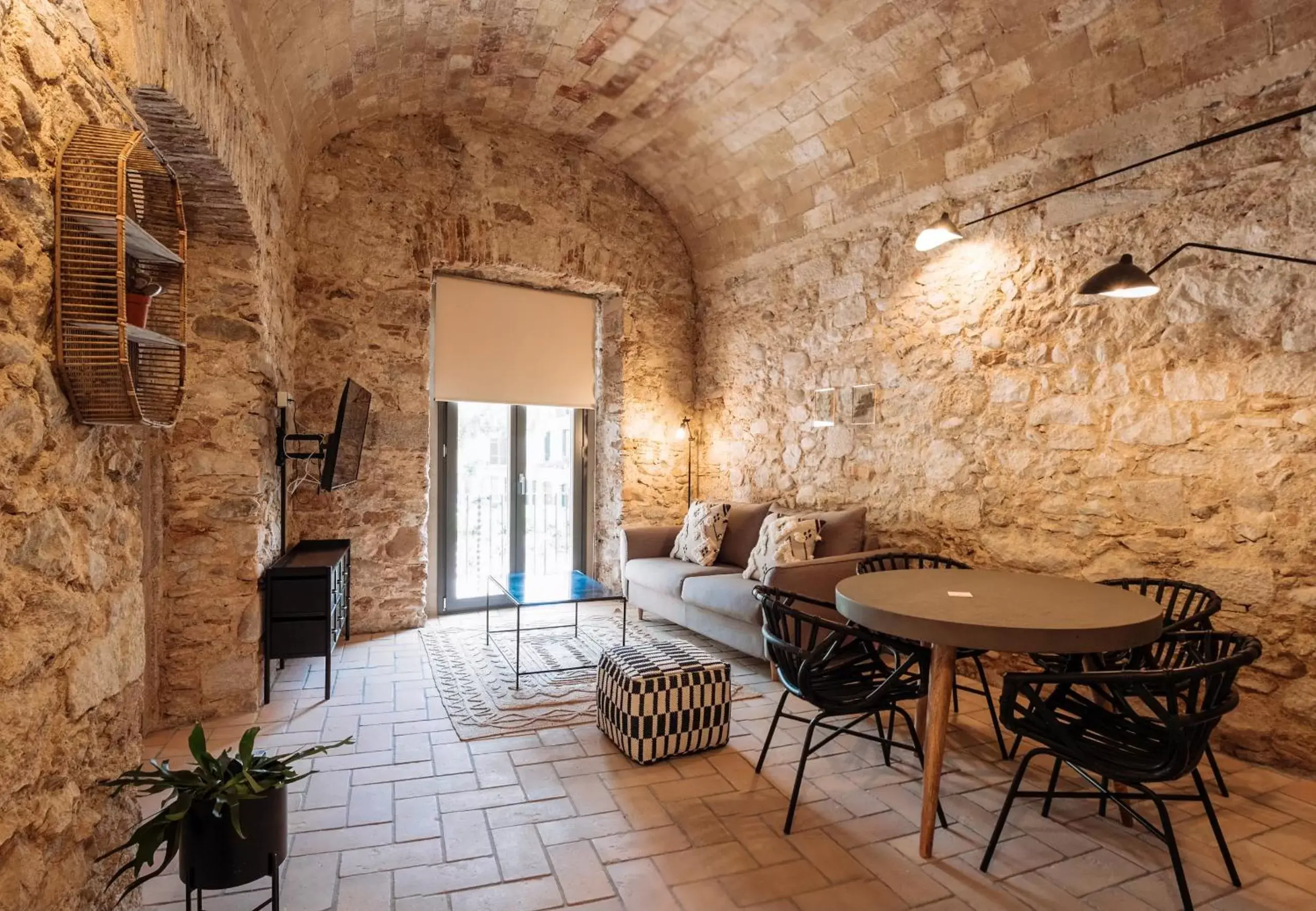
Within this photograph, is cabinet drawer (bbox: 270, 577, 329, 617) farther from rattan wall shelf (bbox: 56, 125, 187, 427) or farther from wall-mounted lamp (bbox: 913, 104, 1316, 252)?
wall-mounted lamp (bbox: 913, 104, 1316, 252)

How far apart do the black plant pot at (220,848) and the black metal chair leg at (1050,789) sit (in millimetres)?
2242

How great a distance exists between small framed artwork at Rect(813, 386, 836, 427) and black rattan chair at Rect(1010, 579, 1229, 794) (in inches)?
80.6

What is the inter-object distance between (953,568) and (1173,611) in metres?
0.90

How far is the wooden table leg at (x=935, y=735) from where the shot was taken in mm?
2285

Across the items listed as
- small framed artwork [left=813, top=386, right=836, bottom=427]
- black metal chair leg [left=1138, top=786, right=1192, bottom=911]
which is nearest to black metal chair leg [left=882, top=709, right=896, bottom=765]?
black metal chair leg [left=1138, top=786, right=1192, bottom=911]

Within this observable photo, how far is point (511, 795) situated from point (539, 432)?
3729 millimetres

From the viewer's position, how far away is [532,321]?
5.87m

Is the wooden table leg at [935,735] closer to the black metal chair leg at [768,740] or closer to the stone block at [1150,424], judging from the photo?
the black metal chair leg at [768,740]

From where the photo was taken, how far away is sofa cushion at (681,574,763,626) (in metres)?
4.01

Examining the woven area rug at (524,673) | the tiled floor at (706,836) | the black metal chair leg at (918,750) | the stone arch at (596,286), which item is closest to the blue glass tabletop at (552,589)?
the woven area rug at (524,673)

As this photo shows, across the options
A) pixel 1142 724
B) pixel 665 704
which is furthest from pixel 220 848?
pixel 1142 724

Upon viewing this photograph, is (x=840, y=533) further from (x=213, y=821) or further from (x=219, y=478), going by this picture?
(x=213, y=821)

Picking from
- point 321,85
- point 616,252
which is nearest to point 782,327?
point 616,252

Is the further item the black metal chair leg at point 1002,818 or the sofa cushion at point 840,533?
the sofa cushion at point 840,533
